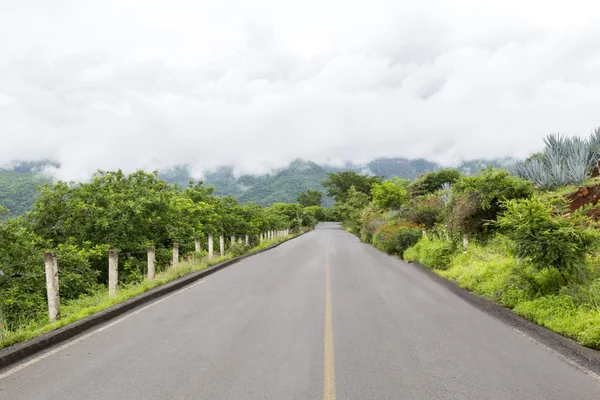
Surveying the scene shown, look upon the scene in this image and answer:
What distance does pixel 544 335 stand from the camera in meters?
6.05

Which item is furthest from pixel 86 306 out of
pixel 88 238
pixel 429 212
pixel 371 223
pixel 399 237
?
pixel 371 223

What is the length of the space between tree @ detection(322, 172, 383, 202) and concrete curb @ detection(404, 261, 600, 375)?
68.4m

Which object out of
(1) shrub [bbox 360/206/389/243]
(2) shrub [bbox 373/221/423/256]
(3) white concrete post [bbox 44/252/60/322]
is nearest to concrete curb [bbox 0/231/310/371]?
(3) white concrete post [bbox 44/252/60/322]

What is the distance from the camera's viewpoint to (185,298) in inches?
365

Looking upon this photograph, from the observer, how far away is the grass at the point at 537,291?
19.7ft

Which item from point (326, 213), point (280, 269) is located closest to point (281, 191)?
point (326, 213)

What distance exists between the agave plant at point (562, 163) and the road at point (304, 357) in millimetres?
9018

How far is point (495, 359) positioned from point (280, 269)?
33.0ft

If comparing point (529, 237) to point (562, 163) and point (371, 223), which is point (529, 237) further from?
point (371, 223)

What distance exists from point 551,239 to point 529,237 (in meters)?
0.39

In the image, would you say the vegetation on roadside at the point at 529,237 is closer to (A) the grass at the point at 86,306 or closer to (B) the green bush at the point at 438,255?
(B) the green bush at the point at 438,255

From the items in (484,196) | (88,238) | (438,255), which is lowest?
(438,255)

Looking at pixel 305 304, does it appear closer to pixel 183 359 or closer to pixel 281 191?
pixel 183 359

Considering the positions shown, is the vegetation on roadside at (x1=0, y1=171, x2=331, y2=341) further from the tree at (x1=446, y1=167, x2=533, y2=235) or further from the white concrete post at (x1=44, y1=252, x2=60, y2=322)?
the tree at (x1=446, y1=167, x2=533, y2=235)
